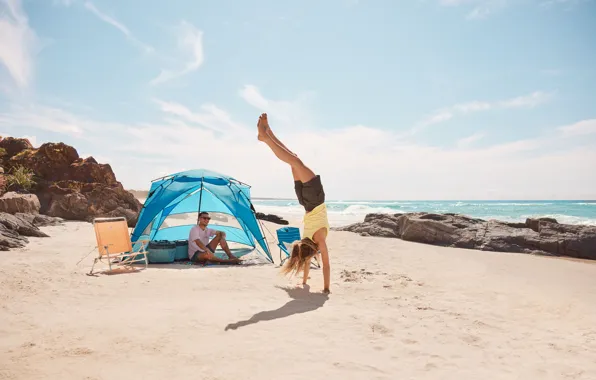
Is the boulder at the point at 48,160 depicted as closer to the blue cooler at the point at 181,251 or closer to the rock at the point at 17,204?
the rock at the point at 17,204

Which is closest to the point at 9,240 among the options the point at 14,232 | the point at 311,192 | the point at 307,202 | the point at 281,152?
the point at 14,232

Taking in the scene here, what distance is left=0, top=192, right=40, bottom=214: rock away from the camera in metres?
12.6

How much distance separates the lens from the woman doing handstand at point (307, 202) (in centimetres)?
510

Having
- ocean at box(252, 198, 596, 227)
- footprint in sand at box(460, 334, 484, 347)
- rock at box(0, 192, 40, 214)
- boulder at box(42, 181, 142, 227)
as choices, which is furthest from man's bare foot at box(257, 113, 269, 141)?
ocean at box(252, 198, 596, 227)

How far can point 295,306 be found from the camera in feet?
14.8

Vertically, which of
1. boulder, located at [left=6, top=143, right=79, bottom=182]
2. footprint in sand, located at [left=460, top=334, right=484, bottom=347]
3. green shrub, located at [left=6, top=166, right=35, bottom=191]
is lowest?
footprint in sand, located at [left=460, top=334, right=484, bottom=347]

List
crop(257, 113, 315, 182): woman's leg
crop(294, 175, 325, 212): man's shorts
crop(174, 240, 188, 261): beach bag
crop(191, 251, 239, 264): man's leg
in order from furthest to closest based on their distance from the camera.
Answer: crop(174, 240, 188, 261): beach bag → crop(191, 251, 239, 264): man's leg → crop(294, 175, 325, 212): man's shorts → crop(257, 113, 315, 182): woman's leg

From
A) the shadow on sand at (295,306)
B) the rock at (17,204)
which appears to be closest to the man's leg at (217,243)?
the shadow on sand at (295,306)

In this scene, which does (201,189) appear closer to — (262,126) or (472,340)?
(262,126)

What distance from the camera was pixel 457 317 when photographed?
4.26 m

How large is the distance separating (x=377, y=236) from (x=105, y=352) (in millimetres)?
11220

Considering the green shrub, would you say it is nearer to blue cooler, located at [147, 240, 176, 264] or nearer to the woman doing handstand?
blue cooler, located at [147, 240, 176, 264]

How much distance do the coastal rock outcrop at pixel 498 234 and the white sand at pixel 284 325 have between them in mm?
4328

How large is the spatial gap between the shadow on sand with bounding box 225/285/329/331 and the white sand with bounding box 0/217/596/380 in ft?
0.08
